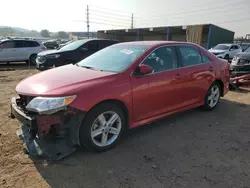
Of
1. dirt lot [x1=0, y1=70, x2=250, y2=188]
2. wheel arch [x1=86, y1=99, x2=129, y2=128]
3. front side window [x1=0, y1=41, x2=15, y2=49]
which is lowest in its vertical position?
dirt lot [x1=0, y1=70, x2=250, y2=188]

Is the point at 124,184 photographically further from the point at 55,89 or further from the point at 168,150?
the point at 55,89

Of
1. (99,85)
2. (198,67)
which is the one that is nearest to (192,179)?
(99,85)

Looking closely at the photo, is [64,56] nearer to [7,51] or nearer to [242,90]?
[7,51]

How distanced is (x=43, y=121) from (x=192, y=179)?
1.98 m

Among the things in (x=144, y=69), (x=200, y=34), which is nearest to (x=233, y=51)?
(x=200, y=34)

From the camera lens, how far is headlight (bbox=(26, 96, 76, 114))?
281 centimetres

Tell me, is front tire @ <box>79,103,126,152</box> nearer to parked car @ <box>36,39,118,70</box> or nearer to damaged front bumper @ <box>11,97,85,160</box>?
damaged front bumper @ <box>11,97,85,160</box>

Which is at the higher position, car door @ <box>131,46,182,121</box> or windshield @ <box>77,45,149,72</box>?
windshield @ <box>77,45,149,72</box>

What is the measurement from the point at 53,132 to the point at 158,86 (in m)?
1.88

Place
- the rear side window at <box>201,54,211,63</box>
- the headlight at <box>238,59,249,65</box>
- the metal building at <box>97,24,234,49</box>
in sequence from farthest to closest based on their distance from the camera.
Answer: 1. the metal building at <box>97,24,234,49</box>
2. the headlight at <box>238,59,249,65</box>
3. the rear side window at <box>201,54,211,63</box>

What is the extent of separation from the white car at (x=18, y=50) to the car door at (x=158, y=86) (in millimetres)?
12352

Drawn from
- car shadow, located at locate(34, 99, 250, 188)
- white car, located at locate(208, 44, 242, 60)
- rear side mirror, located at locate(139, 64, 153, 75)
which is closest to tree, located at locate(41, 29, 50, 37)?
white car, located at locate(208, 44, 242, 60)

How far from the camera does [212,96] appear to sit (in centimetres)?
534

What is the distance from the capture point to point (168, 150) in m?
3.46
